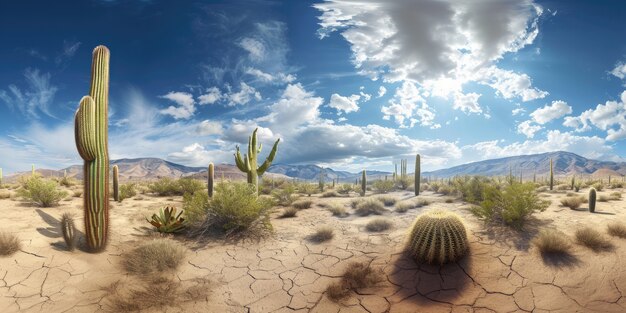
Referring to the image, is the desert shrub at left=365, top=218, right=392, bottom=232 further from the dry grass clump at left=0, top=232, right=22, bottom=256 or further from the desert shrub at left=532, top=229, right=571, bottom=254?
the dry grass clump at left=0, top=232, right=22, bottom=256

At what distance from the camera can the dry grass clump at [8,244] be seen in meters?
7.11

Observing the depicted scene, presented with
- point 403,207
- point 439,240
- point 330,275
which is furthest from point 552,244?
point 403,207

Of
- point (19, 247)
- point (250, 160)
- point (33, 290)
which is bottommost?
point (33, 290)

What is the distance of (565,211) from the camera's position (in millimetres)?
10758

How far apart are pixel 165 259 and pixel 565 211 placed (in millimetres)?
11883

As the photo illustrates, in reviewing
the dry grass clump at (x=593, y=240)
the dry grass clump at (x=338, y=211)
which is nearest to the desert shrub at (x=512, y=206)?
the dry grass clump at (x=593, y=240)

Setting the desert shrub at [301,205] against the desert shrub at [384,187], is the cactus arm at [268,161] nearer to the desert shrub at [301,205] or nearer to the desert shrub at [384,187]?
the desert shrub at [301,205]

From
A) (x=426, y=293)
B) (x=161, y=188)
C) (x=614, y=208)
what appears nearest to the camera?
(x=426, y=293)

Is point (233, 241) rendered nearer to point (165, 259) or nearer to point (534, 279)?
point (165, 259)

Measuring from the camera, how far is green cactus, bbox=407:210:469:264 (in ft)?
22.7

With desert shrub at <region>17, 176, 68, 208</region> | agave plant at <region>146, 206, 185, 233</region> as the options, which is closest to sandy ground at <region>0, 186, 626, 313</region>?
agave plant at <region>146, 206, 185, 233</region>

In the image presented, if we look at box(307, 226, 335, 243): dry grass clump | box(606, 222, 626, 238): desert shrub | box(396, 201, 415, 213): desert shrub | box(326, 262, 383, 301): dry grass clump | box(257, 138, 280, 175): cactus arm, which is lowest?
box(326, 262, 383, 301): dry grass clump

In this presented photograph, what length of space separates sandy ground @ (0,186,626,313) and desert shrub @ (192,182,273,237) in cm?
64

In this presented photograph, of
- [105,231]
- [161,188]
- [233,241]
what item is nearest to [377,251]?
[233,241]
